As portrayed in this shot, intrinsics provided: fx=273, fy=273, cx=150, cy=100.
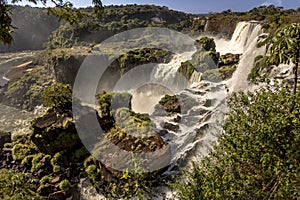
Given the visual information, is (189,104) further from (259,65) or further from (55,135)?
(55,135)

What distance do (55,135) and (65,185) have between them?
3.62 m

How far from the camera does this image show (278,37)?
32.1ft

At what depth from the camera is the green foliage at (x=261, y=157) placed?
6.63 metres

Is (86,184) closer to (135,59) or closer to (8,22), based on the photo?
(8,22)

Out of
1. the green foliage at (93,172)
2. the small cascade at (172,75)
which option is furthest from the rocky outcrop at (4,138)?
the small cascade at (172,75)

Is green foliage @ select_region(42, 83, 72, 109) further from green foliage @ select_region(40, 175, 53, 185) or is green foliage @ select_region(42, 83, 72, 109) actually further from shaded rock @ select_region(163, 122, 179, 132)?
shaded rock @ select_region(163, 122, 179, 132)

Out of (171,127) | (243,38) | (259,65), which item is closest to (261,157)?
(171,127)

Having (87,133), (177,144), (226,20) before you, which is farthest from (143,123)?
(226,20)

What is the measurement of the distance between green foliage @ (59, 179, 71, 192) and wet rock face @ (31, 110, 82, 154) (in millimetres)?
2729

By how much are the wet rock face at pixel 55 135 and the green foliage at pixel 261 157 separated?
38.1 ft

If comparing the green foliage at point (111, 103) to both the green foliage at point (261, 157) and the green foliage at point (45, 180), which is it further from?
the green foliage at point (261, 157)

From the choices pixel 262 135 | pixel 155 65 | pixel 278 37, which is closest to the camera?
pixel 262 135

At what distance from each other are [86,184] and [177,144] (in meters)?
5.90

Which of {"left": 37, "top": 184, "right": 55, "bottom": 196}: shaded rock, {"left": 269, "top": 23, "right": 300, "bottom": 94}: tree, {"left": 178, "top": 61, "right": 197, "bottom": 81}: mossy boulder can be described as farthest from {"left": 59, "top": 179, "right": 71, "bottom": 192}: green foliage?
{"left": 178, "top": 61, "right": 197, "bottom": 81}: mossy boulder
